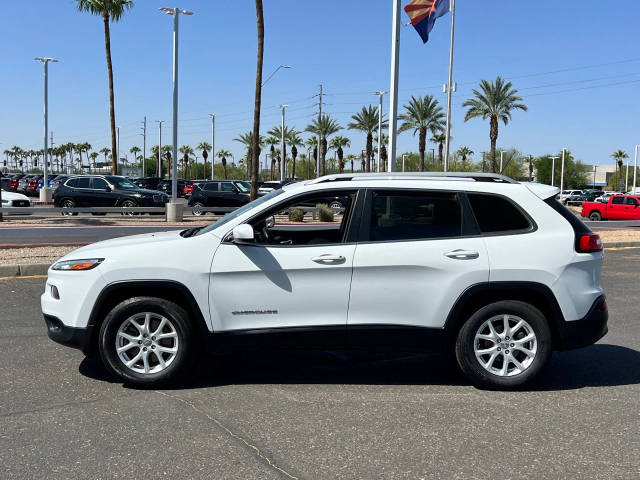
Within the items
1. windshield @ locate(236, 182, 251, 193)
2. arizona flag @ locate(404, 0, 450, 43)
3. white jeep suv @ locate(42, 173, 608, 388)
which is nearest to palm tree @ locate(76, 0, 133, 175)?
windshield @ locate(236, 182, 251, 193)

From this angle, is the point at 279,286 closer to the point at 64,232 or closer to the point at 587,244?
the point at 587,244

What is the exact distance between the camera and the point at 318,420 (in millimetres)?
4504

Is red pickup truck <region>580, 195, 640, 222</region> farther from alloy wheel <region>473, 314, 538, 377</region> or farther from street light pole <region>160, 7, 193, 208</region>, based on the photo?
alloy wheel <region>473, 314, 538, 377</region>

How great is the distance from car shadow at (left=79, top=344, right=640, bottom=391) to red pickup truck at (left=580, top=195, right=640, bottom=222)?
96.8 ft

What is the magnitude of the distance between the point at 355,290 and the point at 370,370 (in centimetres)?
106

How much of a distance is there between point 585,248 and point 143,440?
356 cm

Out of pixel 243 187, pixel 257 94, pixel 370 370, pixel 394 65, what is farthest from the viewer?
pixel 243 187

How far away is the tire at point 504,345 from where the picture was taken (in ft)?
16.9

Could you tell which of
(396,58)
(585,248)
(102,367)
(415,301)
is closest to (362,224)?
(415,301)

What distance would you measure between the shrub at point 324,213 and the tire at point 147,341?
5.21 feet

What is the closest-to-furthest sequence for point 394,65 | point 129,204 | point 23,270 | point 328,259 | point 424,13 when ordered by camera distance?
point 328,259 → point 23,270 → point 394,65 → point 424,13 → point 129,204

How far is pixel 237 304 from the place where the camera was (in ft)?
16.7

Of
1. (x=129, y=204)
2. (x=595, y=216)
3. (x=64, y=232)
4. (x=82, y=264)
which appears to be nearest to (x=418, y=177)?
(x=82, y=264)

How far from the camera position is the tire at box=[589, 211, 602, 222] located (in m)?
34.6
